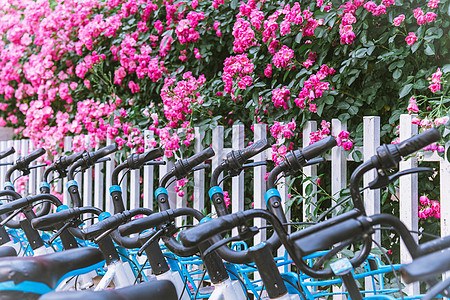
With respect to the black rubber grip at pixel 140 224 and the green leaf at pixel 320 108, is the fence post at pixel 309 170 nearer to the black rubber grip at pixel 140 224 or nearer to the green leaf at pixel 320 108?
the green leaf at pixel 320 108

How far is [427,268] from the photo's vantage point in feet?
3.53

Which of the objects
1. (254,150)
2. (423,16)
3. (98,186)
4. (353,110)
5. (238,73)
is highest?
(423,16)

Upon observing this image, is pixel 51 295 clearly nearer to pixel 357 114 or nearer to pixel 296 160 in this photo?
pixel 296 160

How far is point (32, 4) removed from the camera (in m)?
6.04

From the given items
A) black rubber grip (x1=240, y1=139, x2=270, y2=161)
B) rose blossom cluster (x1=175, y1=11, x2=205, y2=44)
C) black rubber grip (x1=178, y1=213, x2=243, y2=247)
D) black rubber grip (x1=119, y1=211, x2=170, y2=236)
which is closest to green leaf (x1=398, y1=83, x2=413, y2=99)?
black rubber grip (x1=240, y1=139, x2=270, y2=161)

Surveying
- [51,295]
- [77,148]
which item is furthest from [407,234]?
[77,148]

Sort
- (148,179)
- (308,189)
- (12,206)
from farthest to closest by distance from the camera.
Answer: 1. (148,179)
2. (308,189)
3. (12,206)

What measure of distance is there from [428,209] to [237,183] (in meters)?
1.16

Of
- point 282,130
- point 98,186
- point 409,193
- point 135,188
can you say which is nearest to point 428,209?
point 409,193

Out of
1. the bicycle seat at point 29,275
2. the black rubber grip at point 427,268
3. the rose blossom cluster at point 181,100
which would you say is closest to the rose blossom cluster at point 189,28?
the rose blossom cluster at point 181,100

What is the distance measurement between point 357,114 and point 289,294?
1.81m

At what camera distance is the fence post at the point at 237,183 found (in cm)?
362

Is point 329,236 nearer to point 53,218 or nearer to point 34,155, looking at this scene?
point 53,218

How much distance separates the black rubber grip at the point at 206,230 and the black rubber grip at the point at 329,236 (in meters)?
0.27
